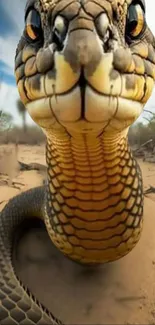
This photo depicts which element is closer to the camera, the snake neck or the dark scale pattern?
the snake neck

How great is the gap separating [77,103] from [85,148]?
1.54 ft

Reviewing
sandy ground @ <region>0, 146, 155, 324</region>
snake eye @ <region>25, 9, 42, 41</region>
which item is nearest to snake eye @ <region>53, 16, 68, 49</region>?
snake eye @ <region>25, 9, 42, 41</region>

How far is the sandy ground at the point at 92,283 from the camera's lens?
2227 millimetres

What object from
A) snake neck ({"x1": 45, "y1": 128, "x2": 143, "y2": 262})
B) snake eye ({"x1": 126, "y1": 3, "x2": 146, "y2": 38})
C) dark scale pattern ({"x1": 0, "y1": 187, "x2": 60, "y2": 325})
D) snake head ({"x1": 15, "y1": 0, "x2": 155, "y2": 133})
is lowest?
dark scale pattern ({"x1": 0, "y1": 187, "x2": 60, "y2": 325})

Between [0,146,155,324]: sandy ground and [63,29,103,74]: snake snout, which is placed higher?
[63,29,103,74]: snake snout

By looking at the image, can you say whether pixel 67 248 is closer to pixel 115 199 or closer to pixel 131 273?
pixel 115 199

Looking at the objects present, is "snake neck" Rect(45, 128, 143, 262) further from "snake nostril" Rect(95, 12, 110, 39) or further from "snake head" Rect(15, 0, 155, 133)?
"snake nostril" Rect(95, 12, 110, 39)

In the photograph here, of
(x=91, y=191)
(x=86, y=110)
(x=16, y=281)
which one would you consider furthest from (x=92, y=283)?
(x=86, y=110)

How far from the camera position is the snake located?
3.23ft

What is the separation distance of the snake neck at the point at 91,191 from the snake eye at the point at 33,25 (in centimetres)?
38

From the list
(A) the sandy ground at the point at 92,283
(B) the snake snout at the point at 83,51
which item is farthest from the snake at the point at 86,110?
(A) the sandy ground at the point at 92,283

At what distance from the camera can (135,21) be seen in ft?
4.07

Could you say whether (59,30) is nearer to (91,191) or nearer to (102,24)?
(102,24)

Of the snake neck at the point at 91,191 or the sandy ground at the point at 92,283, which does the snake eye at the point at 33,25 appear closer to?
the snake neck at the point at 91,191
